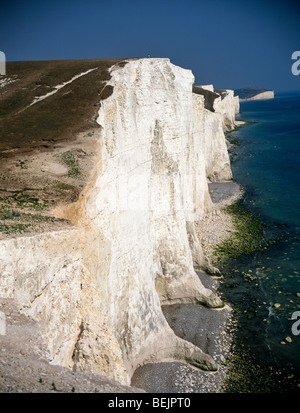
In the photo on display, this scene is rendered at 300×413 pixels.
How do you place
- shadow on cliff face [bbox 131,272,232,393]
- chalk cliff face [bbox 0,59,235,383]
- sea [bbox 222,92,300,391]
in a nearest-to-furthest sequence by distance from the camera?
chalk cliff face [bbox 0,59,235,383] < shadow on cliff face [bbox 131,272,232,393] < sea [bbox 222,92,300,391]

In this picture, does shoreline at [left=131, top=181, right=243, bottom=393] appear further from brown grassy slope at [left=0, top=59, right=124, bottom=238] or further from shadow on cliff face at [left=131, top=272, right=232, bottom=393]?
brown grassy slope at [left=0, top=59, right=124, bottom=238]

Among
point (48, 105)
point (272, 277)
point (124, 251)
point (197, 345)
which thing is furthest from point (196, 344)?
point (48, 105)

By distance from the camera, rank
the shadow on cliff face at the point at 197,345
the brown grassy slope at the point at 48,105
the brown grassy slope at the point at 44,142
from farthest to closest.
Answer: the shadow on cliff face at the point at 197,345 → the brown grassy slope at the point at 48,105 → the brown grassy slope at the point at 44,142

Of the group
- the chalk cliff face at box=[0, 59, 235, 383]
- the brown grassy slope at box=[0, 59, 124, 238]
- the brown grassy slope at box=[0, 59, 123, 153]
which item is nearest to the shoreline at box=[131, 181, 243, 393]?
the chalk cliff face at box=[0, 59, 235, 383]

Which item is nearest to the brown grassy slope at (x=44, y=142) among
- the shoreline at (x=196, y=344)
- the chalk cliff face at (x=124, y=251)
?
the chalk cliff face at (x=124, y=251)

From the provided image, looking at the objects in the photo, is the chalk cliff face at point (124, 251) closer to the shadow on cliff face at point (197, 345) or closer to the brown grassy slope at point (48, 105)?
the shadow on cliff face at point (197, 345)

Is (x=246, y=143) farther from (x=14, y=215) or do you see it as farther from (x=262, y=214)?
(x=14, y=215)
